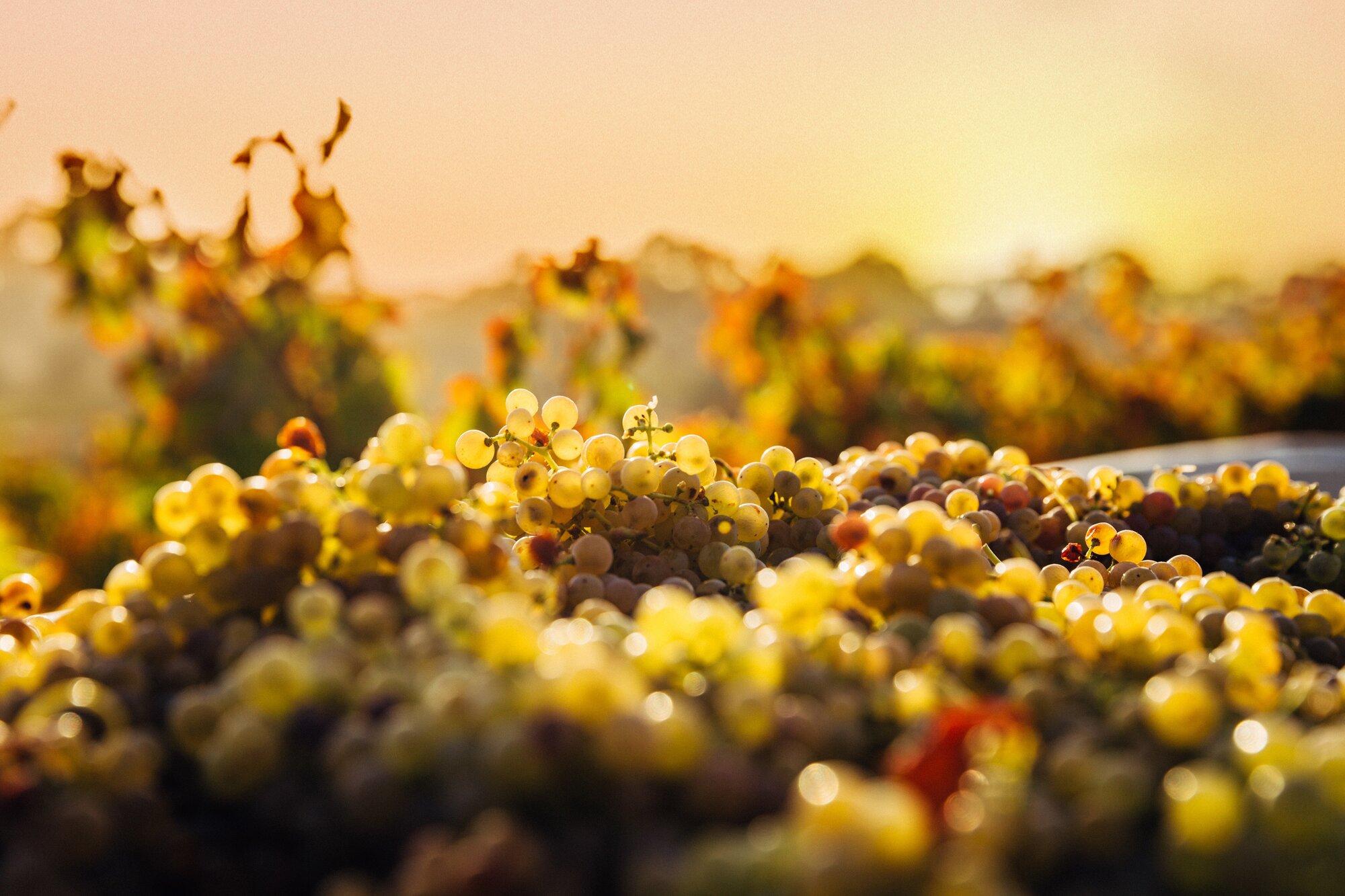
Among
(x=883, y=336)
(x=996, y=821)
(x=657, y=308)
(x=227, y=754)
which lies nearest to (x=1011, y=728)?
(x=996, y=821)

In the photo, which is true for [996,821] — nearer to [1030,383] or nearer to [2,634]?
[2,634]

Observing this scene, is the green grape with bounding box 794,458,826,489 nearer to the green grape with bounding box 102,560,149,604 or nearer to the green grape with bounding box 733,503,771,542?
the green grape with bounding box 733,503,771,542

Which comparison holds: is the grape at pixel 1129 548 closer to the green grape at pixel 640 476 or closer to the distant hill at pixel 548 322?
the green grape at pixel 640 476

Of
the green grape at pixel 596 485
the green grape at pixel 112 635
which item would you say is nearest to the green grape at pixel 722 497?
the green grape at pixel 596 485

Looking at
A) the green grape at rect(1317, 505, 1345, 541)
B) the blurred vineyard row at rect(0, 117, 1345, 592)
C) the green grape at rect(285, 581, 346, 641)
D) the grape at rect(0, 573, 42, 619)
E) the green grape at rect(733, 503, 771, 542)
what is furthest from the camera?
the blurred vineyard row at rect(0, 117, 1345, 592)

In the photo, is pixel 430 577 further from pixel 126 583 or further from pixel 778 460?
pixel 778 460

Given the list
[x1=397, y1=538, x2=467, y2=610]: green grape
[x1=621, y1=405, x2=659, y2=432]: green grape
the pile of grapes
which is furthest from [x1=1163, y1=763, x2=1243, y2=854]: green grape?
[x1=621, y1=405, x2=659, y2=432]: green grape

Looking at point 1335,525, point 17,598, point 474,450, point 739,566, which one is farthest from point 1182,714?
point 17,598
